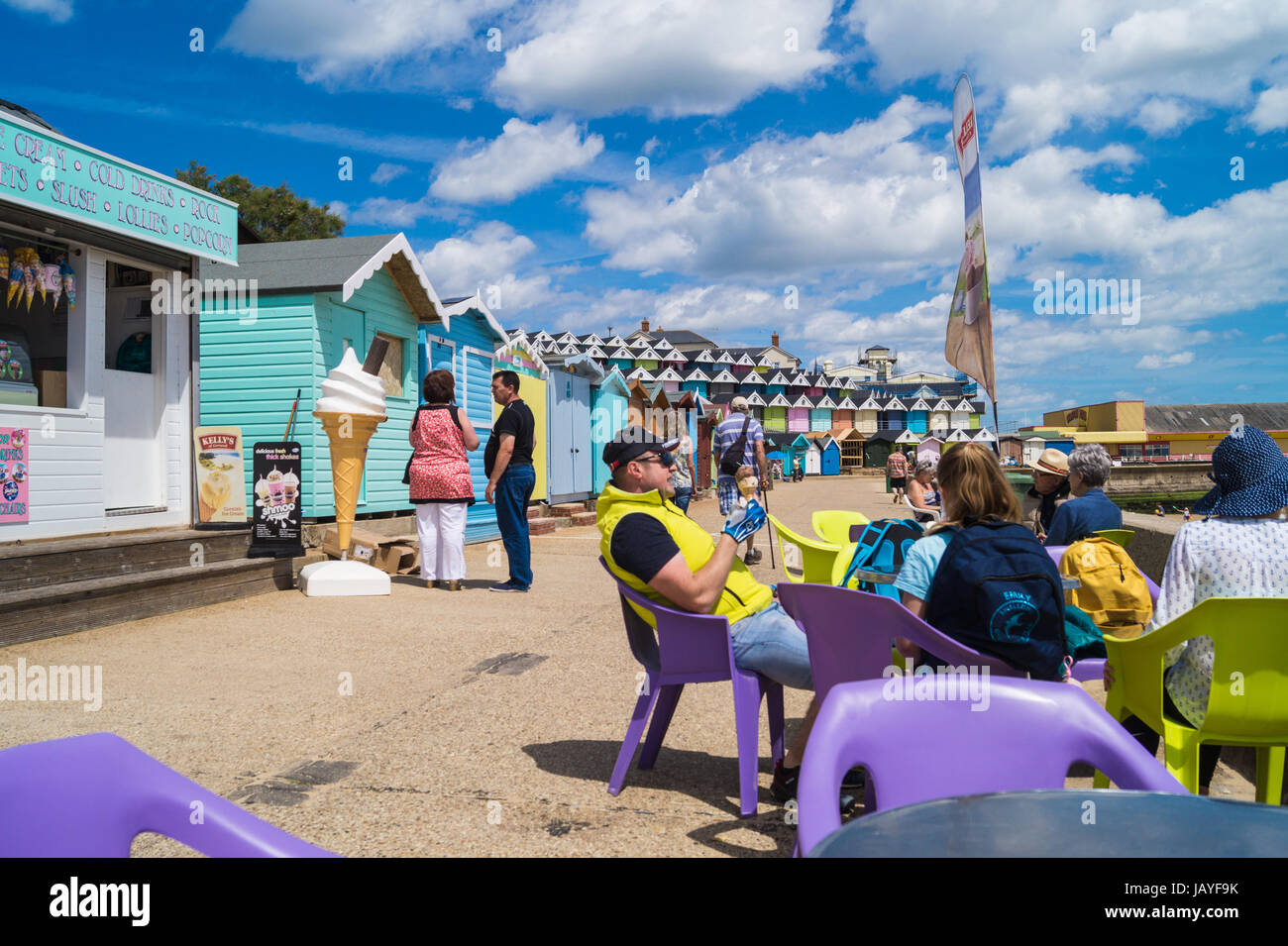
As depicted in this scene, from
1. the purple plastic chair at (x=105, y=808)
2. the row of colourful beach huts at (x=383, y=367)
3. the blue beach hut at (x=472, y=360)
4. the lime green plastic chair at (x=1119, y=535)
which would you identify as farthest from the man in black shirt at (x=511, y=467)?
the purple plastic chair at (x=105, y=808)

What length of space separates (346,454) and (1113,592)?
6.75 metres

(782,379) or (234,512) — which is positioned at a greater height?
(782,379)

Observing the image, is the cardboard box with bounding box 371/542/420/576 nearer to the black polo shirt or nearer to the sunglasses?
the black polo shirt

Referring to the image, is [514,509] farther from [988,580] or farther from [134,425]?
[988,580]

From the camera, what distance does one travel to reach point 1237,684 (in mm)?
2754

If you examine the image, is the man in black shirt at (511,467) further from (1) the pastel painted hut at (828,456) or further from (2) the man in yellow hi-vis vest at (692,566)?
(1) the pastel painted hut at (828,456)

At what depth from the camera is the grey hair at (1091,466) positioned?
546 cm

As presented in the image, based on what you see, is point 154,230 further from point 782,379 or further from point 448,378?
point 782,379

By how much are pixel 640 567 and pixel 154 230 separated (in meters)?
7.18

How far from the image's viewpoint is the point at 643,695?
3.71m

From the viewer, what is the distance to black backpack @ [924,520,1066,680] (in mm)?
2879

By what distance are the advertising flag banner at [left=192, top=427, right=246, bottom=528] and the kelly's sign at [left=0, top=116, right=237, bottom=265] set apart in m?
1.81

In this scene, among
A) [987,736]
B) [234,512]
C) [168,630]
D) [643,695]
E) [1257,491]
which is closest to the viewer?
[987,736]
